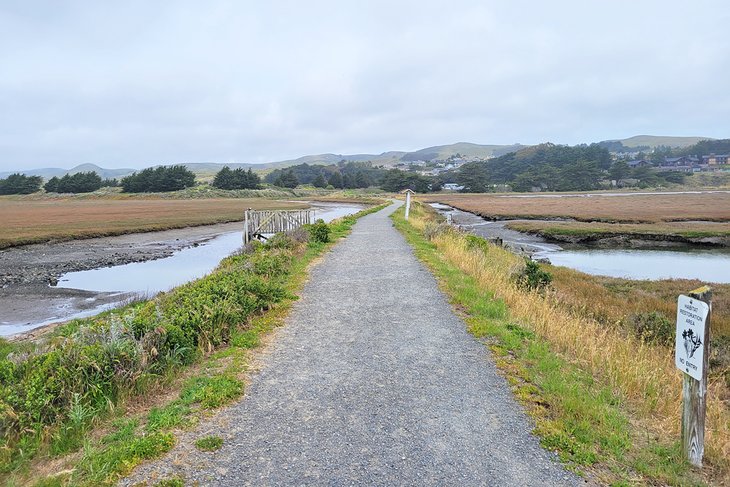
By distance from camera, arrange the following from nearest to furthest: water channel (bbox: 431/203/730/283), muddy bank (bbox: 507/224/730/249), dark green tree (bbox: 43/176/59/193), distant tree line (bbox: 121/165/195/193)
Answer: water channel (bbox: 431/203/730/283) < muddy bank (bbox: 507/224/730/249) < distant tree line (bbox: 121/165/195/193) < dark green tree (bbox: 43/176/59/193)

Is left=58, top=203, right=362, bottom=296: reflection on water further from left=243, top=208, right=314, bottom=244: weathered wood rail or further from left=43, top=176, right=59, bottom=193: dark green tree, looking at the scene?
left=43, top=176, right=59, bottom=193: dark green tree

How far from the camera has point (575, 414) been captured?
5.04m

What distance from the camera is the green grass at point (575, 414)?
4.18 metres

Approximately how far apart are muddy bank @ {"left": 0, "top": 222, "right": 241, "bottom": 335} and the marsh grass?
41.4ft

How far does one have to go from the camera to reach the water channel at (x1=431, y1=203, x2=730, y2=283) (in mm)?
22969

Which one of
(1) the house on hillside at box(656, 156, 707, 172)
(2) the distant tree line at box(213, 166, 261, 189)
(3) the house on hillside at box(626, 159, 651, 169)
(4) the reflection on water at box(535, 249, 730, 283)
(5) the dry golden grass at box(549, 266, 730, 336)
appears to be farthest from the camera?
(1) the house on hillside at box(656, 156, 707, 172)

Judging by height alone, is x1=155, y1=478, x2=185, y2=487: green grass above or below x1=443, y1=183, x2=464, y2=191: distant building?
below

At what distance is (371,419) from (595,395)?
280 cm

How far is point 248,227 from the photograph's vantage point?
25.6m

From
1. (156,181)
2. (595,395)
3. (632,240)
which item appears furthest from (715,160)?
(595,395)

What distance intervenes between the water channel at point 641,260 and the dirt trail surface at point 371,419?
61.7 ft

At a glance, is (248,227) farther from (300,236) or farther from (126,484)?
(126,484)

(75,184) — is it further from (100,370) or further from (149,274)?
(100,370)

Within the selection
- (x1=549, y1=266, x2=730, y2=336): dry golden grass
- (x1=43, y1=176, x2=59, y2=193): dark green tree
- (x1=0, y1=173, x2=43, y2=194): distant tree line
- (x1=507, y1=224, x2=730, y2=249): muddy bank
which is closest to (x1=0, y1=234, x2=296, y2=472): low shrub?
(x1=549, y1=266, x2=730, y2=336): dry golden grass
